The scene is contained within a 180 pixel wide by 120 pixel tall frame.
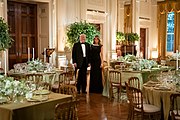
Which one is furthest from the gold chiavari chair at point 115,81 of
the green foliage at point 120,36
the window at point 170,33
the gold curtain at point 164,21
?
the window at point 170,33

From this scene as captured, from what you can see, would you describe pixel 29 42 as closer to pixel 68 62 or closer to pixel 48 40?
pixel 48 40

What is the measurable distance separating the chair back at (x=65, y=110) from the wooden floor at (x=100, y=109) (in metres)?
2.45

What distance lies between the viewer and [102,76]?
8.78 metres

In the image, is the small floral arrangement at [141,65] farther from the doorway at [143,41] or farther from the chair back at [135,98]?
the doorway at [143,41]

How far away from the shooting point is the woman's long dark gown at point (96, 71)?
8633 millimetres

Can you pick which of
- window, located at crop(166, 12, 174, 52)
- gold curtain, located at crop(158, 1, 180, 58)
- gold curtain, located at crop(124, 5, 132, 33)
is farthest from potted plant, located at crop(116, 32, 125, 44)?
window, located at crop(166, 12, 174, 52)

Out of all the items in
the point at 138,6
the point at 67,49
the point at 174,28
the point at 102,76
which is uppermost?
the point at 138,6

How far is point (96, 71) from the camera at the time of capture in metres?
8.73

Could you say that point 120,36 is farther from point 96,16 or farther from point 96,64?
point 96,64

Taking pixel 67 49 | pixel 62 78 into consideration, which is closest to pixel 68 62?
pixel 67 49

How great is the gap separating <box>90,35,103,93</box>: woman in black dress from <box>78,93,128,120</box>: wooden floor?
51cm

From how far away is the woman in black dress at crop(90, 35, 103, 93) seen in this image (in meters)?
8.62

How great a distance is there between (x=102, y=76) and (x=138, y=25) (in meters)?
7.14

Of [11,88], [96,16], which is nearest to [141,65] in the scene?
[96,16]
